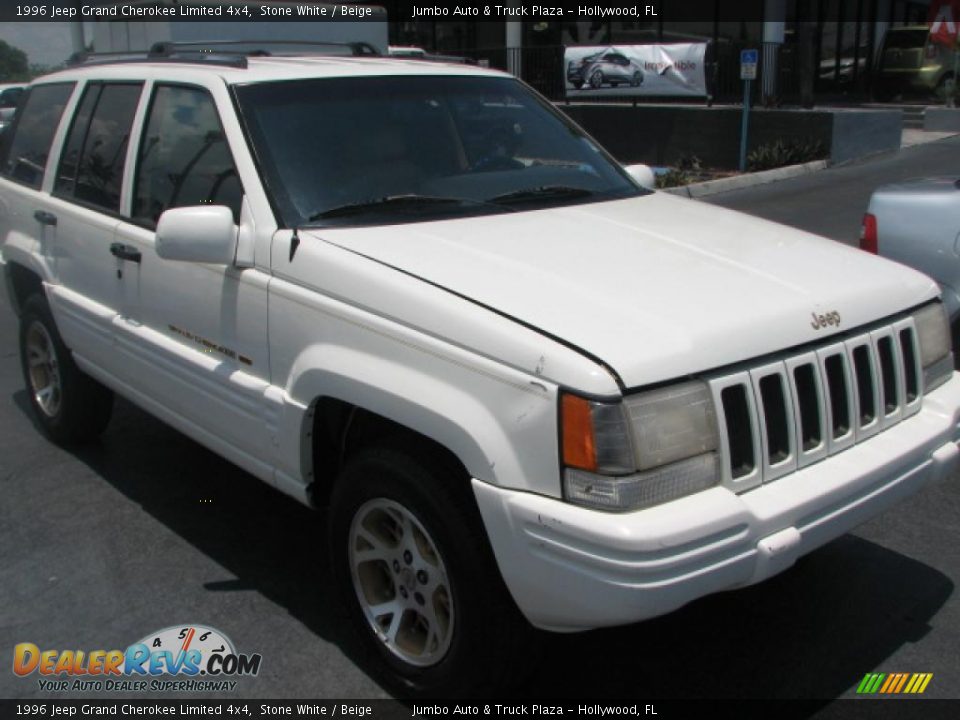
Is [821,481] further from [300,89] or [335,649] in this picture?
[300,89]

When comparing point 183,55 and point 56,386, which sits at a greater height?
point 183,55

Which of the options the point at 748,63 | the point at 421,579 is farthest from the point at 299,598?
the point at 748,63

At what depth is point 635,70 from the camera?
675 inches

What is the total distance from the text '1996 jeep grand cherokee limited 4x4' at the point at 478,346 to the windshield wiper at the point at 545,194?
0.01m

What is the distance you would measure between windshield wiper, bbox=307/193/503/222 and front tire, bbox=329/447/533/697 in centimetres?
88

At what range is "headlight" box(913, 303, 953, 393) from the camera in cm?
347

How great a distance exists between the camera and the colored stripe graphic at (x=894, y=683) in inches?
128

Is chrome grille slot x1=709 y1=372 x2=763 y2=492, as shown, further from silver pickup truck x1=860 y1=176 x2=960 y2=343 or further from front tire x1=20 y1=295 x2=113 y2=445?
front tire x1=20 y1=295 x2=113 y2=445

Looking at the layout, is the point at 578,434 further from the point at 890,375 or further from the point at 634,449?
the point at 890,375

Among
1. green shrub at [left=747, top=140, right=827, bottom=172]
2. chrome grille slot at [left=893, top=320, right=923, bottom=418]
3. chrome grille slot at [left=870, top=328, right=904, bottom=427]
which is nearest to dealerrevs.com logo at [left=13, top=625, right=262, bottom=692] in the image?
chrome grille slot at [left=870, top=328, right=904, bottom=427]

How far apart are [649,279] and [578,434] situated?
70 centimetres

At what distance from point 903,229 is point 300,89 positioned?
10.7ft

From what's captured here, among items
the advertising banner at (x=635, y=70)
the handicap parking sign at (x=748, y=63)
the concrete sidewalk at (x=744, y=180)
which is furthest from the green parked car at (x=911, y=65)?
the handicap parking sign at (x=748, y=63)

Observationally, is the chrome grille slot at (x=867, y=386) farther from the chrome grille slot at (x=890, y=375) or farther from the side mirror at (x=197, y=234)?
the side mirror at (x=197, y=234)
